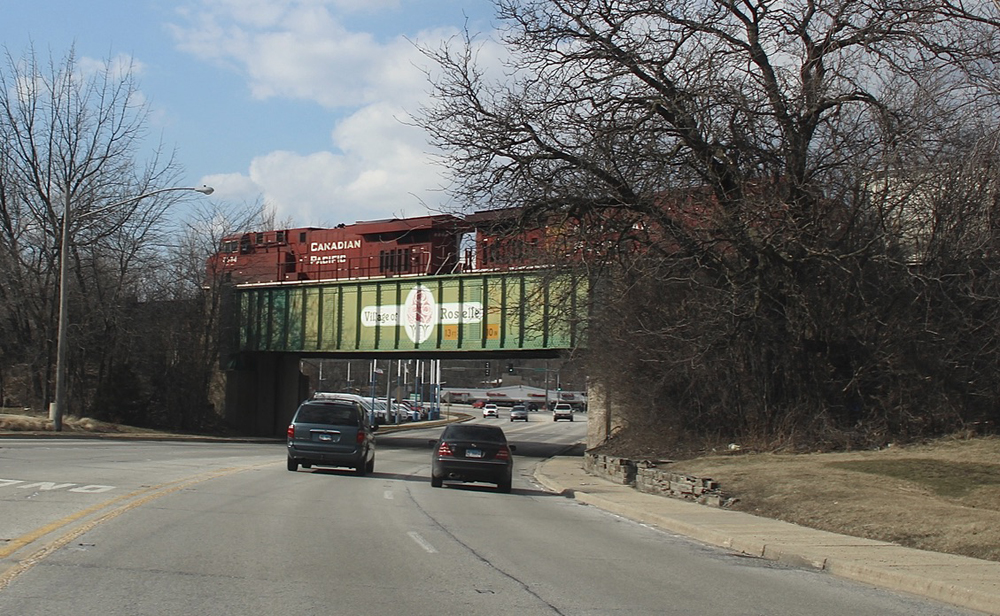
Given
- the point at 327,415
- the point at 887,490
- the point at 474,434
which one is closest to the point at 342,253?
A: the point at 327,415

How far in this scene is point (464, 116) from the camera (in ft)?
83.8

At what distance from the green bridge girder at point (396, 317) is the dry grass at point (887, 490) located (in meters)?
12.4

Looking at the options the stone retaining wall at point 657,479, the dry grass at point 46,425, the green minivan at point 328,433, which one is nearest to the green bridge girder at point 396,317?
the stone retaining wall at point 657,479

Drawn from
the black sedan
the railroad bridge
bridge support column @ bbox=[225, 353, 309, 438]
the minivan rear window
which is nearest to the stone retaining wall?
the black sedan

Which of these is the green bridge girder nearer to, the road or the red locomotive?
the red locomotive

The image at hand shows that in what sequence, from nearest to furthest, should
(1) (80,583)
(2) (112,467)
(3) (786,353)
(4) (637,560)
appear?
(1) (80,583) → (4) (637,560) → (2) (112,467) → (3) (786,353)

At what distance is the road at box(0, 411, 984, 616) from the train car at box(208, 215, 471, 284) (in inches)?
924

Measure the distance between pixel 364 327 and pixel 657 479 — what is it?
2451 centimetres

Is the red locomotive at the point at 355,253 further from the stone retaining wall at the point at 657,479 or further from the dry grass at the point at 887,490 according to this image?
the dry grass at the point at 887,490

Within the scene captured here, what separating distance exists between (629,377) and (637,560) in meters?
17.6

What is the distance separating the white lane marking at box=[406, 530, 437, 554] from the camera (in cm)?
1179

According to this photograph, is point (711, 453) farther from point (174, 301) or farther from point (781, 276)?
point (174, 301)

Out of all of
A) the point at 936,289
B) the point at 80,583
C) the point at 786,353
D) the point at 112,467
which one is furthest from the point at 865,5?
the point at 80,583

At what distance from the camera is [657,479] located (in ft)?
75.1
